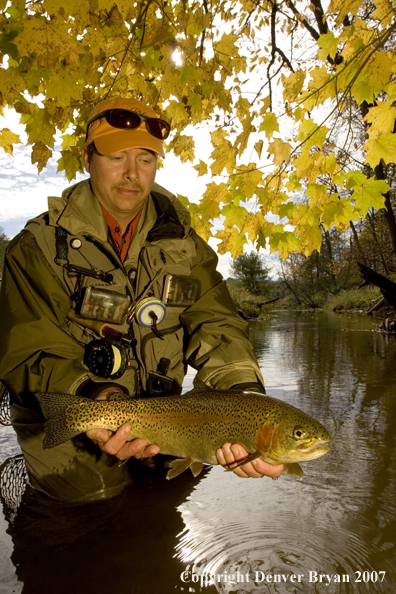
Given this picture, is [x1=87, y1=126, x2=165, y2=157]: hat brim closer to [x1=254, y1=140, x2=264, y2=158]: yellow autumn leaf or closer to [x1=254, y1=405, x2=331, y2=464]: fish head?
[x1=254, y1=140, x2=264, y2=158]: yellow autumn leaf

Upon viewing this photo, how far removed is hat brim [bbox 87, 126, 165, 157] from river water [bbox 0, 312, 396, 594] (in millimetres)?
2899

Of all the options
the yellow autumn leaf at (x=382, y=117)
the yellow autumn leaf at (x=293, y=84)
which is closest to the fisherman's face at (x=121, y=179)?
the yellow autumn leaf at (x=293, y=84)

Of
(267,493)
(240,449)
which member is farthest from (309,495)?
(240,449)

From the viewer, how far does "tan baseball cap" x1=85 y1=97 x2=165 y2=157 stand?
3.66 metres

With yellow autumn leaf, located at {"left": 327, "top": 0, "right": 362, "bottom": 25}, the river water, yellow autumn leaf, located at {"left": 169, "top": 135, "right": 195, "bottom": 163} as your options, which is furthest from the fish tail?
yellow autumn leaf, located at {"left": 169, "top": 135, "right": 195, "bottom": 163}

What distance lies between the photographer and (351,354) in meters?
9.93

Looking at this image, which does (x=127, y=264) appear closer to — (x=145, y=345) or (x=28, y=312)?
(x=145, y=345)

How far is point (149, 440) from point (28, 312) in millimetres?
1317

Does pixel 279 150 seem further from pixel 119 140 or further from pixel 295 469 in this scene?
pixel 295 469

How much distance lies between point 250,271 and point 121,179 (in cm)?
4150

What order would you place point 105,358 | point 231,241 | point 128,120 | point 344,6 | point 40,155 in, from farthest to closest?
1. point 231,241
2. point 40,155
3. point 128,120
4. point 105,358
5. point 344,6

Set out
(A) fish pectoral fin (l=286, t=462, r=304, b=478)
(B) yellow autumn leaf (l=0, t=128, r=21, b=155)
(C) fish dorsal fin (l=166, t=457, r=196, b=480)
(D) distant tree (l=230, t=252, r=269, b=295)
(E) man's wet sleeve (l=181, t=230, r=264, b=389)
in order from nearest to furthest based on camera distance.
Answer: (A) fish pectoral fin (l=286, t=462, r=304, b=478), (C) fish dorsal fin (l=166, t=457, r=196, b=480), (E) man's wet sleeve (l=181, t=230, r=264, b=389), (B) yellow autumn leaf (l=0, t=128, r=21, b=155), (D) distant tree (l=230, t=252, r=269, b=295)

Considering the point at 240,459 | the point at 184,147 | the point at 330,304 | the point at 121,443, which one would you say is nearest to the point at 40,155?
the point at 184,147

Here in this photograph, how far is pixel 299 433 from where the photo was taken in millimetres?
2402
